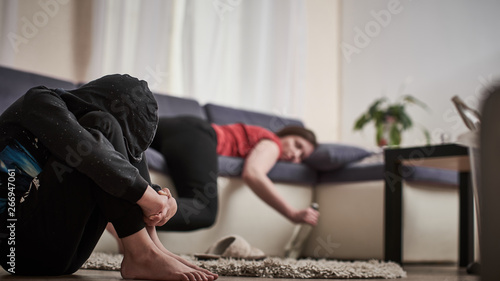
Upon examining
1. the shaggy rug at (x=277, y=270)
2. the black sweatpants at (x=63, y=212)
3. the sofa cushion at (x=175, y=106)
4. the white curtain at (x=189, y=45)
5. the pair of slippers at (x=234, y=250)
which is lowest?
the pair of slippers at (x=234, y=250)

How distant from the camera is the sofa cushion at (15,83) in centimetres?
208

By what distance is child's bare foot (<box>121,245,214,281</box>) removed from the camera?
1.00m

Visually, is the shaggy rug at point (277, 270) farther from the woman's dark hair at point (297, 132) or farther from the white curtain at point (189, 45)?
the white curtain at point (189, 45)

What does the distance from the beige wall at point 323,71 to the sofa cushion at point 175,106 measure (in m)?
1.54

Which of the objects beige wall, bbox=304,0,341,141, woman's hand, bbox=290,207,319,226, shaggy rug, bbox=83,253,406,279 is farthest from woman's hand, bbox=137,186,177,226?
beige wall, bbox=304,0,341,141

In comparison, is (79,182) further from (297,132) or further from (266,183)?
(297,132)

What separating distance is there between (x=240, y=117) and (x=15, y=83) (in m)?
1.23

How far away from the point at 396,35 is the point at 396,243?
2.34 m

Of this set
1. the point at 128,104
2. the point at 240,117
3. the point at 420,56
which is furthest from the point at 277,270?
the point at 420,56

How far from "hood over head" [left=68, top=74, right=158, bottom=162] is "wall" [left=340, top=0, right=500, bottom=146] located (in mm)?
2616

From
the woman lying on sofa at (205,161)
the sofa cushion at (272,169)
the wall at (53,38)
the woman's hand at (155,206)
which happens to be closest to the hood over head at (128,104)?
the woman's hand at (155,206)

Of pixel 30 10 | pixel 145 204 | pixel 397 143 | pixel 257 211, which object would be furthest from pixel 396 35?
pixel 145 204

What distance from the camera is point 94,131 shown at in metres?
0.94

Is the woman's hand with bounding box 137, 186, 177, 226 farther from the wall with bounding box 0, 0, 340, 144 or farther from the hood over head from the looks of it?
the wall with bounding box 0, 0, 340, 144
